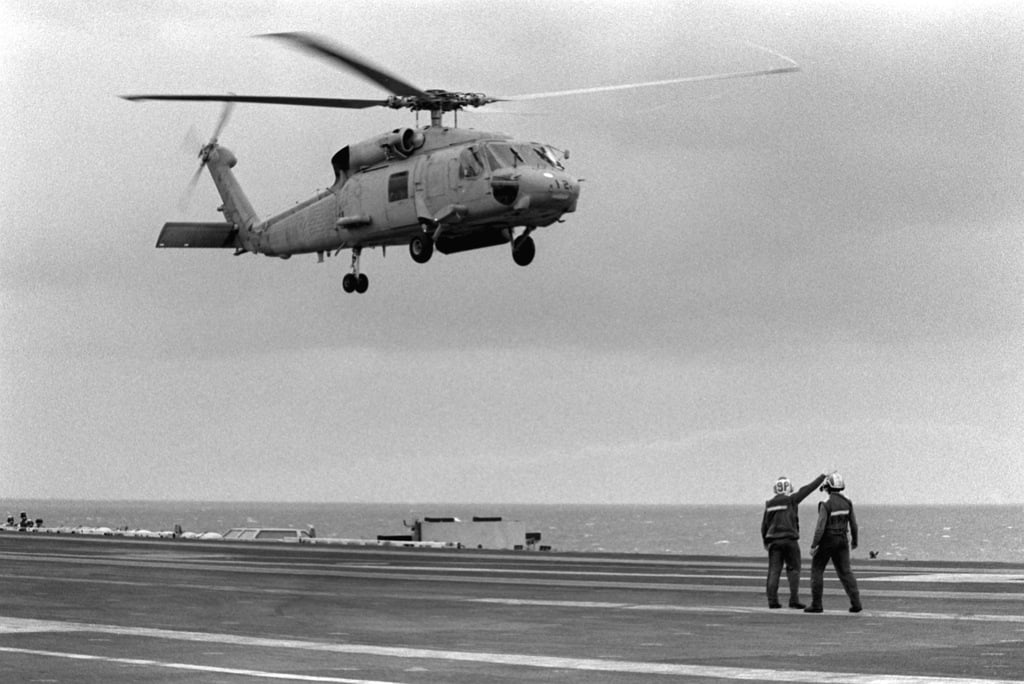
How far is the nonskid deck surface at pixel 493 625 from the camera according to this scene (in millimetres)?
16875

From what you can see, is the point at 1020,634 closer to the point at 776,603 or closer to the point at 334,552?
the point at 776,603

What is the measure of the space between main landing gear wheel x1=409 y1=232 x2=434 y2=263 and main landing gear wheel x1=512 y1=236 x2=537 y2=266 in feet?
9.76

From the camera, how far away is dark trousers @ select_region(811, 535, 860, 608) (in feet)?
79.3

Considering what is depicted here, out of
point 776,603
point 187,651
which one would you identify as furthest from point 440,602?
point 187,651

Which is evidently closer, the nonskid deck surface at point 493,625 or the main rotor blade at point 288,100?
the nonskid deck surface at point 493,625

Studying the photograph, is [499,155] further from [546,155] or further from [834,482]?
[834,482]

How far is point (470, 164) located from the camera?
40156mm

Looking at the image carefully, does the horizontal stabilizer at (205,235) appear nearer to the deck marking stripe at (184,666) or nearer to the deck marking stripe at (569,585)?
the deck marking stripe at (569,585)

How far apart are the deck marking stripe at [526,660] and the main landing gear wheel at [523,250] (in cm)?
1938

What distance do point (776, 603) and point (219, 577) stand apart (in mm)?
13659

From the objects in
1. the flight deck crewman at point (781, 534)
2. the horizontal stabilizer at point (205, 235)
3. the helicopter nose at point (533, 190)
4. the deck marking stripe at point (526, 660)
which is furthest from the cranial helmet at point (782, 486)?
the horizontal stabilizer at point (205, 235)

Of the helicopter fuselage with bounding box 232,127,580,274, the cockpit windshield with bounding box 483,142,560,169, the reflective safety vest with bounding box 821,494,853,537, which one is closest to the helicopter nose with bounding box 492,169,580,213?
the helicopter fuselage with bounding box 232,127,580,274

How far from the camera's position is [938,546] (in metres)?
174

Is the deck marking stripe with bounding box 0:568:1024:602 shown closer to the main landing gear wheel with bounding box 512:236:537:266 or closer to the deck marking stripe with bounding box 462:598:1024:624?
the deck marking stripe with bounding box 462:598:1024:624
